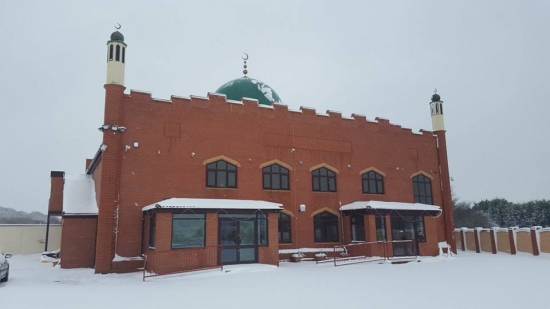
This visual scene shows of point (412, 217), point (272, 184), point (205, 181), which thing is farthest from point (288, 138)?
point (412, 217)

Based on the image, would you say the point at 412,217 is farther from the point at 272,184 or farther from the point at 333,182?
the point at 272,184

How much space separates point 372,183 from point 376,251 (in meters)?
4.76

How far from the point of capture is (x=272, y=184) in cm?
2062

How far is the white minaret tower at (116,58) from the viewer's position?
58.1ft

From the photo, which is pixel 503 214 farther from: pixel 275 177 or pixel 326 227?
pixel 275 177

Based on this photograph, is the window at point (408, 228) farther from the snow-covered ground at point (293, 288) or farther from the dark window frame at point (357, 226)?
the snow-covered ground at point (293, 288)

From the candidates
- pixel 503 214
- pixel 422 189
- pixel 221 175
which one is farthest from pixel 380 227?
pixel 503 214

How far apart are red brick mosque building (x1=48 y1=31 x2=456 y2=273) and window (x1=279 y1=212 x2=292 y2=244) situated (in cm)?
6

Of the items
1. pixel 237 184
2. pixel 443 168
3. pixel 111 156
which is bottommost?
pixel 237 184

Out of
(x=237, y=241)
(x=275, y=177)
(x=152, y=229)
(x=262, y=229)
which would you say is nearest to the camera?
(x=152, y=229)

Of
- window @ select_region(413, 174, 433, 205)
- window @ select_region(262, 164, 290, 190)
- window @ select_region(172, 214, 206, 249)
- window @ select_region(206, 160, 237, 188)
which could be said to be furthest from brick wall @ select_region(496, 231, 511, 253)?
window @ select_region(172, 214, 206, 249)

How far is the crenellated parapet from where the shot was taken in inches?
741

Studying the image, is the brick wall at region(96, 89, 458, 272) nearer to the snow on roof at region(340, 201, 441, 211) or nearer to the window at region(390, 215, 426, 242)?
the window at region(390, 215, 426, 242)

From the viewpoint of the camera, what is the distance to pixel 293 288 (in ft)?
38.0
